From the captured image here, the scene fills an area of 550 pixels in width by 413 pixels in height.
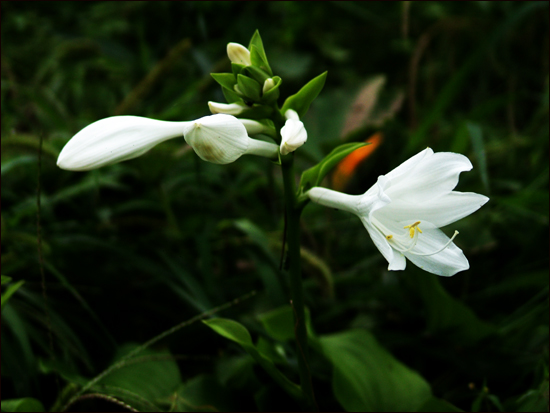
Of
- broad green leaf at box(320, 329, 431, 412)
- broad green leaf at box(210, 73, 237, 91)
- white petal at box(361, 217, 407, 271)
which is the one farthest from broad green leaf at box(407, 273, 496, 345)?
broad green leaf at box(210, 73, 237, 91)

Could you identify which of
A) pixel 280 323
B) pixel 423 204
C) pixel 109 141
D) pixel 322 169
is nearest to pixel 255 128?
pixel 322 169

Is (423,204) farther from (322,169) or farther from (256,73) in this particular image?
(256,73)

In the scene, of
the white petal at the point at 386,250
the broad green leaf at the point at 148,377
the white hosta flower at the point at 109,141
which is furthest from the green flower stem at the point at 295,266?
the broad green leaf at the point at 148,377

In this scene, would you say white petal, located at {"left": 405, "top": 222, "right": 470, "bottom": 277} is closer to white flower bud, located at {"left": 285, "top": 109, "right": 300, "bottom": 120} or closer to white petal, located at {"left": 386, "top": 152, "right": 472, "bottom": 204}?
white petal, located at {"left": 386, "top": 152, "right": 472, "bottom": 204}

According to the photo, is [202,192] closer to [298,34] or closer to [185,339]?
[185,339]

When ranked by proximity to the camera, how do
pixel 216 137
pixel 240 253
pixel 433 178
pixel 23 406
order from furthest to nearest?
pixel 240 253 < pixel 23 406 < pixel 433 178 < pixel 216 137

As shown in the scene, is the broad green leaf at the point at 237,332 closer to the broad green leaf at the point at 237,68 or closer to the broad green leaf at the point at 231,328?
the broad green leaf at the point at 231,328
